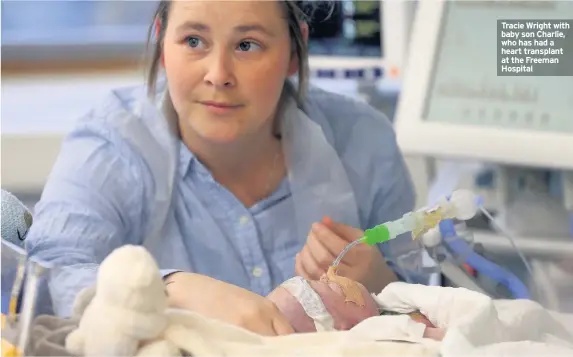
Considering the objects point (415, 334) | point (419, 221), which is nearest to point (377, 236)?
point (419, 221)

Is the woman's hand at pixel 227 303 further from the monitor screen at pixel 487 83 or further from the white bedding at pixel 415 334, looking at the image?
the monitor screen at pixel 487 83

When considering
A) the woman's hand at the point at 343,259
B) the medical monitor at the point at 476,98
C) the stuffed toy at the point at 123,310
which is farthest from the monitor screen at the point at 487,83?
the stuffed toy at the point at 123,310

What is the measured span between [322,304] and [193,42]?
0.30 meters

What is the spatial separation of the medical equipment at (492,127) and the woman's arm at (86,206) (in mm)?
369

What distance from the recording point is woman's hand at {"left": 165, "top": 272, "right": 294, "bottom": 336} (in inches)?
23.6

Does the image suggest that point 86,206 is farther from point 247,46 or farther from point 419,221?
point 419,221

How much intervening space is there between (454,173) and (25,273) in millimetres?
573

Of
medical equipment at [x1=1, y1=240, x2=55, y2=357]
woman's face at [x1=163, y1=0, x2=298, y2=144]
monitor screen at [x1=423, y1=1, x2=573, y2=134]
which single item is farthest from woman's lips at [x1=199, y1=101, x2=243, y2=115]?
monitor screen at [x1=423, y1=1, x2=573, y2=134]

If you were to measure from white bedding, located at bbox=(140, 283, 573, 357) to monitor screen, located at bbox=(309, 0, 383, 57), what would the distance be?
1.18 feet

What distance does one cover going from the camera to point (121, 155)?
78 cm

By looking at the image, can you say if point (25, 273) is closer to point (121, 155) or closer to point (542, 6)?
point (121, 155)

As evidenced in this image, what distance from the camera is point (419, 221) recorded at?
2.55 feet

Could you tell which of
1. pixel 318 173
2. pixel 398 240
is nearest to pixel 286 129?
pixel 318 173

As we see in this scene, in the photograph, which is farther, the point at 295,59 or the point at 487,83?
the point at 487,83
